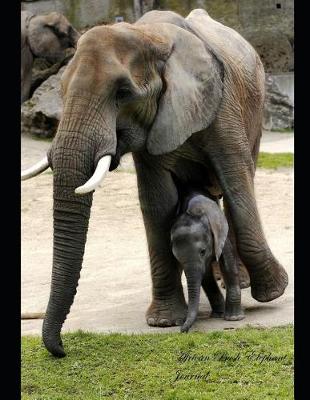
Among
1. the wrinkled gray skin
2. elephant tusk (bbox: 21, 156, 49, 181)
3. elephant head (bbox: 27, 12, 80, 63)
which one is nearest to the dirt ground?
elephant tusk (bbox: 21, 156, 49, 181)

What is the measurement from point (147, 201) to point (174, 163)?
34cm

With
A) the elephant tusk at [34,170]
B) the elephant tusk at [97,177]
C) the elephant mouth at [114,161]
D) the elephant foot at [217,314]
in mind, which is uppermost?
the elephant tusk at [97,177]

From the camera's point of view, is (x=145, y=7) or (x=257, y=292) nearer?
(x=257, y=292)

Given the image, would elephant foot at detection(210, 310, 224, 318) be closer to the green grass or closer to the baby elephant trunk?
the baby elephant trunk

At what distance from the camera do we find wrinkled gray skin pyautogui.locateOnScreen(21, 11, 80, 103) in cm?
1880

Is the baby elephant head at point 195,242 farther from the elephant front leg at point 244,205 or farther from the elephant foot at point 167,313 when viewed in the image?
the elephant foot at point 167,313

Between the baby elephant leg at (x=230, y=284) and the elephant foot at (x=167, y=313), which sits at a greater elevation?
the baby elephant leg at (x=230, y=284)

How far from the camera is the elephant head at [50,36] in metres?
18.8

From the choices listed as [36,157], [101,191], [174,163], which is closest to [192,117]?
[174,163]

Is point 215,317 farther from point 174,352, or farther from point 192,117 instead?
point 192,117

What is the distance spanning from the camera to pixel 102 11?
21484 millimetres

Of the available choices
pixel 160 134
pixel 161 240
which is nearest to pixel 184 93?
pixel 160 134

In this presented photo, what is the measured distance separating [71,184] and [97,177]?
0.73 ft

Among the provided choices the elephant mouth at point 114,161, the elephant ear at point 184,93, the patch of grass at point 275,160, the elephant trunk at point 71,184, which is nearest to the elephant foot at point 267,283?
the elephant ear at point 184,93
